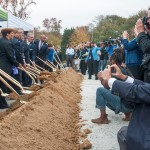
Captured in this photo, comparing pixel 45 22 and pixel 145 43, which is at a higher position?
pixel 45 22

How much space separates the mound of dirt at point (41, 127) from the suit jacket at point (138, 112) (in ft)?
6.46

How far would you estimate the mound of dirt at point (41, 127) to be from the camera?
16.0 ft

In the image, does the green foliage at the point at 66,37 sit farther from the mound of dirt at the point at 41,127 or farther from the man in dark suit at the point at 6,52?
the mound of dirt at the point at 41,127

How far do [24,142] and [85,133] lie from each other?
1.71 meters

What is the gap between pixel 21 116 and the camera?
5.79m

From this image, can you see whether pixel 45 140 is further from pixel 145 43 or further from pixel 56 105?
pixel 56 105

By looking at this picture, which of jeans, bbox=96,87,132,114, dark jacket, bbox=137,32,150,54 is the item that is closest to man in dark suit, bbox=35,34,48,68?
jeans, bbox=96,87,132,114

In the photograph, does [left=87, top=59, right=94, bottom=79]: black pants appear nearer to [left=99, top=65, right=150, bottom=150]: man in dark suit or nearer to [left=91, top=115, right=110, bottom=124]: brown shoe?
[left=91, top=115, right=110, bottom=124]: brown shoe

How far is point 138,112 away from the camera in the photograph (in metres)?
2.97

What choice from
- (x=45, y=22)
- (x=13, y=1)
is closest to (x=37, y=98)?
(x=13, y=1)

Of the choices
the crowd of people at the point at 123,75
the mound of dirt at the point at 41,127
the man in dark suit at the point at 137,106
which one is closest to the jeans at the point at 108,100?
the crowd of people at the point at 123,75

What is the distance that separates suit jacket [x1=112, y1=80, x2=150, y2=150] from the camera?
9.29 feet

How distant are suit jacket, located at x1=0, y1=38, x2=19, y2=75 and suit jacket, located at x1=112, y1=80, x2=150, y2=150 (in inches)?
253

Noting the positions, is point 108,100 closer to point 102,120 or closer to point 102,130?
point 102,120
